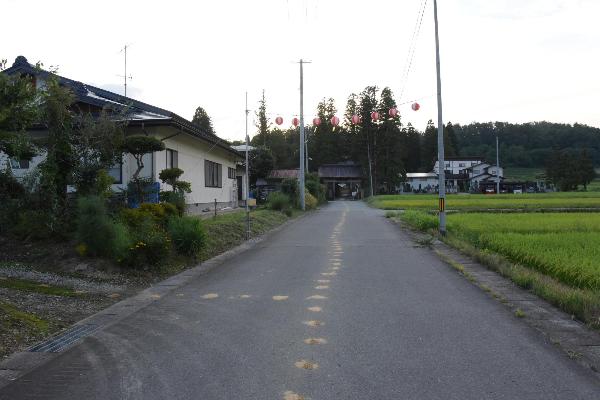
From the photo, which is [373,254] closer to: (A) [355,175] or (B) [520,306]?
(B) [520,306]

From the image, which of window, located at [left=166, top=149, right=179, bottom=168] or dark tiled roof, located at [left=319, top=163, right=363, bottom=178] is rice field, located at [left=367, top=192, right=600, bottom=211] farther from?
dark tiled roof, located at [left=319, top=163, right=363, bottom=178]

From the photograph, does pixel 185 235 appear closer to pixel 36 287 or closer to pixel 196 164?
pixel 36 287

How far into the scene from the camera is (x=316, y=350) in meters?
5.13

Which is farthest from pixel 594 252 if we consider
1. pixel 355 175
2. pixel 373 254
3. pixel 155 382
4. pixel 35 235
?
pixel 355 175

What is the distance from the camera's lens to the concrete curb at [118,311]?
4.74 meters

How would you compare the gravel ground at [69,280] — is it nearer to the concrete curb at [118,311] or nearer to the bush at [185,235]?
the concrete curb at [118,311]

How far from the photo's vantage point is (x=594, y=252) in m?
10.5

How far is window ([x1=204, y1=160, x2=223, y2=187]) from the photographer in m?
23.3

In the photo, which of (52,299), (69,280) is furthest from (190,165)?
(52,299)

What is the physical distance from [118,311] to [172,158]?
12.5m

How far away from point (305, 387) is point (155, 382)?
1.26 metres

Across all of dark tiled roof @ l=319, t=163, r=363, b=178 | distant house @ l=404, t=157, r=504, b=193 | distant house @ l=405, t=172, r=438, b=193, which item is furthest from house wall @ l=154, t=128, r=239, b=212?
distant house @ l=405, t=172, r=438, b=193

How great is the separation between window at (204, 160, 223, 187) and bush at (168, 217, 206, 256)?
1166cm

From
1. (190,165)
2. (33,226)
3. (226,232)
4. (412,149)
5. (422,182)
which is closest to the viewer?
(33,226)
